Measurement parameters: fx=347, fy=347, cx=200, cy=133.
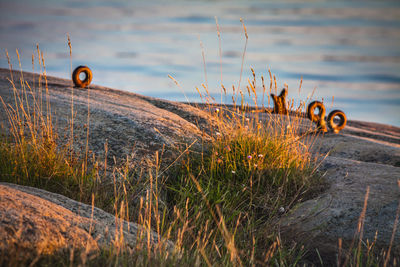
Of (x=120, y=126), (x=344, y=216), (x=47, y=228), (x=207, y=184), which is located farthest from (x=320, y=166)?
(x=47, y=228)

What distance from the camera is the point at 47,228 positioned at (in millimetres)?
1979

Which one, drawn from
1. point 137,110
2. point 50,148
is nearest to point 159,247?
point 50,148

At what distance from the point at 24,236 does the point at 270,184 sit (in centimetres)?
255

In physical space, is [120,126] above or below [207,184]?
above

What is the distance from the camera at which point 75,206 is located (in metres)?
2.54

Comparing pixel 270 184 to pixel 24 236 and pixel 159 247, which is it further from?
pixel 24 236

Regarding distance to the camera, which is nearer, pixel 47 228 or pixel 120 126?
pixel 47 228

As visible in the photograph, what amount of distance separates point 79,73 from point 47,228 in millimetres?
5060

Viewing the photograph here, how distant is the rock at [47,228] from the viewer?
1846 mm

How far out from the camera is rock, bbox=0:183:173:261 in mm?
1846

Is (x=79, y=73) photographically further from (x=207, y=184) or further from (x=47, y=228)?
(x=47, y=228)

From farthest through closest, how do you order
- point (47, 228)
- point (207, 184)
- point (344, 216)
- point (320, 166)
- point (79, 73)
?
point (79, 73)
point (320, 166)
point (207, 184)
point (344, 216)
point (47, 228)

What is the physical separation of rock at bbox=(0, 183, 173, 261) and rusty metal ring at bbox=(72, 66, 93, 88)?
447 cm

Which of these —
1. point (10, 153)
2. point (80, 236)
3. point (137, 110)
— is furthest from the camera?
point (137, 110)
